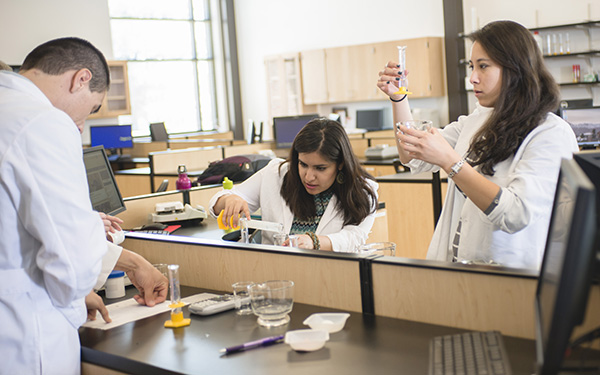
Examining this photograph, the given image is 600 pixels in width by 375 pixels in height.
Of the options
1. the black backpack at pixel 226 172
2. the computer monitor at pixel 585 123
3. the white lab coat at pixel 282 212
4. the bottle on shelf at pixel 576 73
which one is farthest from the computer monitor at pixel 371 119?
the white lab coat at pixel 282 212

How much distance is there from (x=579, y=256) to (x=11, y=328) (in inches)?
45.9

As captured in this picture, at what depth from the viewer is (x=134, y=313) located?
1753 mm

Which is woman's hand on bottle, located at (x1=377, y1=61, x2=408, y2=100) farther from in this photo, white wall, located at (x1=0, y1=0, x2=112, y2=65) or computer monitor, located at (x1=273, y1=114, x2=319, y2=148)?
white wall, located at (x1=0, y1=0, x2=112, y2=65)

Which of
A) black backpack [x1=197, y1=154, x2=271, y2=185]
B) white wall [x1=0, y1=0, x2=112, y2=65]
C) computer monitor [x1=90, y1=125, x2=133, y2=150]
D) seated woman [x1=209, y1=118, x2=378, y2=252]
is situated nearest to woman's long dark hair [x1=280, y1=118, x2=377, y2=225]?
seated woman [x1=209, y1=118, x2=378, y2=252]

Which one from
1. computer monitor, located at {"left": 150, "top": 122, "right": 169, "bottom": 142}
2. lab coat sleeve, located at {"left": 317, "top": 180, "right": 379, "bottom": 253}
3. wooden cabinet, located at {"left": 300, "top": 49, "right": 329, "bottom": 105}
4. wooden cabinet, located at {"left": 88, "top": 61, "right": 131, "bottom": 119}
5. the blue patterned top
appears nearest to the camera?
lab coat sleeve, located at {"left": 317, "top": 180, "right": 379, "bottom": 253}

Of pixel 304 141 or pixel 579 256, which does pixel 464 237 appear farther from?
pixel 579 256

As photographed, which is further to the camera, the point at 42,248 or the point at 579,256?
the point at 42,248

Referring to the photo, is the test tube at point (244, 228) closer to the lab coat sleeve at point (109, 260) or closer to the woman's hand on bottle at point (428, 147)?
the lab coat sleeve at point (109, 260)

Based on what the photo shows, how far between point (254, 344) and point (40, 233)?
0.50 meters

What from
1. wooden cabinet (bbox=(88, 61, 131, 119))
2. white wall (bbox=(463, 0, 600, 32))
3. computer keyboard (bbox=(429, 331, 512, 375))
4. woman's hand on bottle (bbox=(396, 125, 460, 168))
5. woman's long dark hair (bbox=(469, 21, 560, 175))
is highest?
white wall (bbox=(463, 0, 600, 32))

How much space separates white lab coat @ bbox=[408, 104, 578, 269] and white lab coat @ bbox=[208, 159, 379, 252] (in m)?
0.47

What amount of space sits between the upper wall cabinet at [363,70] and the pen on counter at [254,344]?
8275 mm

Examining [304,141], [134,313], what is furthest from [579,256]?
[304,141]

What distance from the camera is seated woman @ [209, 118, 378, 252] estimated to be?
2.29 metres
